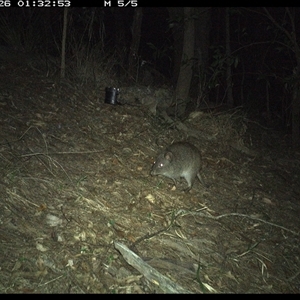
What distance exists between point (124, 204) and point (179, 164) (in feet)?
5.18

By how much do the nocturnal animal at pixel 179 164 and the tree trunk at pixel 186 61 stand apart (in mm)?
2097

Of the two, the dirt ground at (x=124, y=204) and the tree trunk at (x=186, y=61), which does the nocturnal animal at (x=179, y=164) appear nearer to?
the dirt ground at (x=124, y=204)

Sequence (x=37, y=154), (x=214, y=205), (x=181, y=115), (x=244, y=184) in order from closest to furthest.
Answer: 1. (x=37, y=154)
2. (x=214, y=205)
3. (x=244, y=184)
4. (x=181, y=115)

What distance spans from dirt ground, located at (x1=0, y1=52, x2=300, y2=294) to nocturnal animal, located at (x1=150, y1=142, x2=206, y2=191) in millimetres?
181

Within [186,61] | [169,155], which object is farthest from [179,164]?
[186,61]

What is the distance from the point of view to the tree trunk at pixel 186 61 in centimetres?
749

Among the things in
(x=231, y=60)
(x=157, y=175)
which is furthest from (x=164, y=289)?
(x=231, y=60)

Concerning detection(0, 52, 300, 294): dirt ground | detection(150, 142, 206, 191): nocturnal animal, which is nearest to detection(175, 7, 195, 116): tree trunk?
detection(0, 52, 300, 294): dirt ground

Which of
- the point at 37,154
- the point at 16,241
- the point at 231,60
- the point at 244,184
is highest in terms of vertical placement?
the point at 231,60

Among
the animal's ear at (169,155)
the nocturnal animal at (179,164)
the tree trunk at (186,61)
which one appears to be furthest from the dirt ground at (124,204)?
the tree trunk at (186,61)

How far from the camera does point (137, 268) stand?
3.50 meters

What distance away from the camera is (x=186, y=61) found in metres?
7.47
